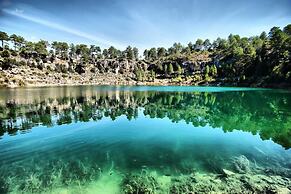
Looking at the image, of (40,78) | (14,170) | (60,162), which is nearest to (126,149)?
(60,162)

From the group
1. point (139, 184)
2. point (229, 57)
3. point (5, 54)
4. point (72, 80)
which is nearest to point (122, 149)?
point (139, 184)

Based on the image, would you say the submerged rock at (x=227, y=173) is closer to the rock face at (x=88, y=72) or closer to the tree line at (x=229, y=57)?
the tree line at (x=229, y=57)

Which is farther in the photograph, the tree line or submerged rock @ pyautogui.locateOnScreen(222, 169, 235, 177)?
the tree line

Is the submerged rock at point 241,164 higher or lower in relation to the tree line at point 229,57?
lower

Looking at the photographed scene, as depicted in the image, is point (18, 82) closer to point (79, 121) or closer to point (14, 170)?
point (79, 121)

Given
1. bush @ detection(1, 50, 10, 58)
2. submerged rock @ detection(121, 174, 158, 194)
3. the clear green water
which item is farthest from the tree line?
submerged rock @ detection(121, 174, 158, 194)

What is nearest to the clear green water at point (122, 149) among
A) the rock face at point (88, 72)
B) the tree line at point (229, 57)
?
the tree line at point (229, 57)

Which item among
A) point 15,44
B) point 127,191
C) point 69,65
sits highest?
point 15,44

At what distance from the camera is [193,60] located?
189 metres

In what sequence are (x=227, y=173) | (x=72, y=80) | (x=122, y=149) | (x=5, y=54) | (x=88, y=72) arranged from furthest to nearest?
(x=88, y=72), (x=72, y=80), (x=5, y=54), (x=122, y=149), (x=227, y=173)

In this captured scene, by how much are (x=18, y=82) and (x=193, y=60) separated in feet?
436

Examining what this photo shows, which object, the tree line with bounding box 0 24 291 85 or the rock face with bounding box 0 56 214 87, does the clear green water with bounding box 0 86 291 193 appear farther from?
the rock face with bounding box 0 56 214 87

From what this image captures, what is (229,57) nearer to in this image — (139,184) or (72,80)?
(72,80)

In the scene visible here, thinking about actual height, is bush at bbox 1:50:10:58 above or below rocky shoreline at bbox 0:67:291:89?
above
